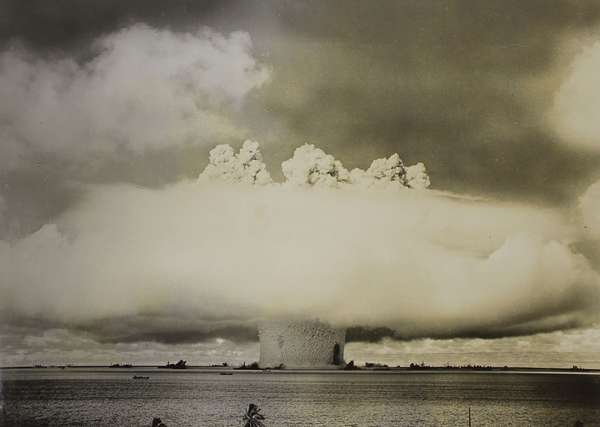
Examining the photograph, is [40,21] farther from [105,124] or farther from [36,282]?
[36,282]

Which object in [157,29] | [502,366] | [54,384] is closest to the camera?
[157,29]

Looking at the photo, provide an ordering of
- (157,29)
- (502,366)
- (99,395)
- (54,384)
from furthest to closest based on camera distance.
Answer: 1. (54,384)
2. (99,395)
3. (502,366)
4. (157,29)

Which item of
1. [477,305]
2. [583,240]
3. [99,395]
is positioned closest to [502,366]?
[477,305]

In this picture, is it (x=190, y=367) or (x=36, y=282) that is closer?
(x=36, y=282)

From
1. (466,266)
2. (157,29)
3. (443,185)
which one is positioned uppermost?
(157,29)

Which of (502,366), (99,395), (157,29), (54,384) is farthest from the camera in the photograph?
(54,384)

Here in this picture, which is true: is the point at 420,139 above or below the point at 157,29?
below

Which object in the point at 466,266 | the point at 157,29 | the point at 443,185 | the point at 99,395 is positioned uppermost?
the point at 157,29

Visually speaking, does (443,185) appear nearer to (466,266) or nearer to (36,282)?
(466,266)

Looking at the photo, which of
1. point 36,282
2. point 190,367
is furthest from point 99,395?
point 36,282
